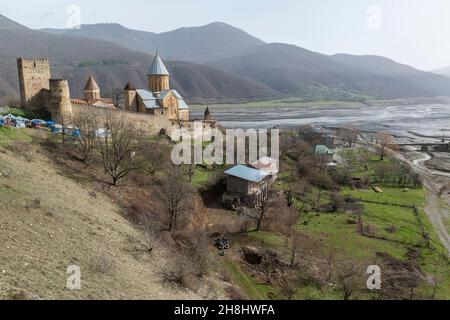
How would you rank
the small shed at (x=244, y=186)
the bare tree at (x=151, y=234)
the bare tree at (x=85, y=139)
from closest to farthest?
the bare tree at (x=151, y=234)
the bare tree at (x=85, y=139)
the small shed at (x=244, y=186)

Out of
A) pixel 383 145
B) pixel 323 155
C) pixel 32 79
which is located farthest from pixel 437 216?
pixel 32 79

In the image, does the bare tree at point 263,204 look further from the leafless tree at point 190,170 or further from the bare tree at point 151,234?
the bare tree at point 151,234

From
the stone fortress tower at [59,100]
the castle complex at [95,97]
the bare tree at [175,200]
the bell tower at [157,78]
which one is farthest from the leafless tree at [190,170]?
the bell tower at [157,78]

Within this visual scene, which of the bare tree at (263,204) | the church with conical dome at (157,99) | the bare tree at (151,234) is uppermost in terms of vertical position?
the church with conical dome at (157,99)

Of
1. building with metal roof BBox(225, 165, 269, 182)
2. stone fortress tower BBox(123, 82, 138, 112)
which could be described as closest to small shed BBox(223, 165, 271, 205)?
building with metal roof BBox(225, 165, 269, 182)
